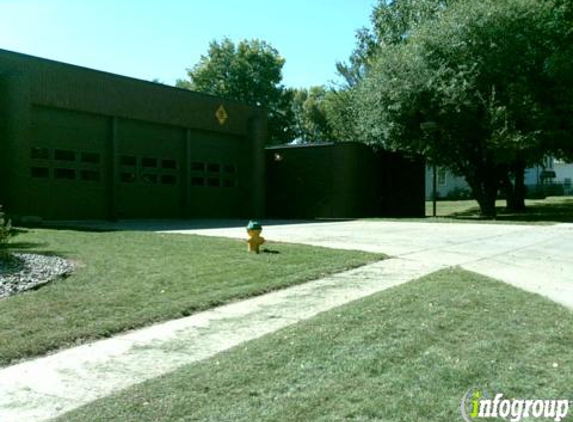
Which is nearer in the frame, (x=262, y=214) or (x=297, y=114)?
(x=262, y=214)

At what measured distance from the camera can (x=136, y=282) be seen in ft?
26.8

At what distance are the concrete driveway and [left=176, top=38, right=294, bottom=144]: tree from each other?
3984 cm

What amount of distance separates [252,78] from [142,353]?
53834mm

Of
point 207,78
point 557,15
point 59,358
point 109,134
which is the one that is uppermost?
point 207,78

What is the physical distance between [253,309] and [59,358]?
2.38m

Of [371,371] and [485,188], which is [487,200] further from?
[371,371]

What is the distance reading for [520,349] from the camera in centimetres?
496

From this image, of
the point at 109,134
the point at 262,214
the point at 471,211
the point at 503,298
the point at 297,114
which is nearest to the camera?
the point at 503,298

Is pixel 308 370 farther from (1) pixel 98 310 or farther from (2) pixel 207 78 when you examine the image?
(2) pixel 207 78

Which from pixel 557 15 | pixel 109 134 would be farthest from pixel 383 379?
pixel 557 15

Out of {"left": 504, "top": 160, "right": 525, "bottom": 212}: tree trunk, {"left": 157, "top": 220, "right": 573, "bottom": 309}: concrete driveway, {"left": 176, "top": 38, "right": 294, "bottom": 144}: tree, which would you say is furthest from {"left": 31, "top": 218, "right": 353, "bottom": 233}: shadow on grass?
{"left": 176, "top": 38, "right": 294, "bottom": 144}: tree

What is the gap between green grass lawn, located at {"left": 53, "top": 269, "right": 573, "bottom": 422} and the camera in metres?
3.75

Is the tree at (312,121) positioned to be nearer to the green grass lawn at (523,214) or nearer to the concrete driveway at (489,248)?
the green grass lawn at (523,214)

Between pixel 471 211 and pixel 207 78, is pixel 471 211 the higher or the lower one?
the lower one
